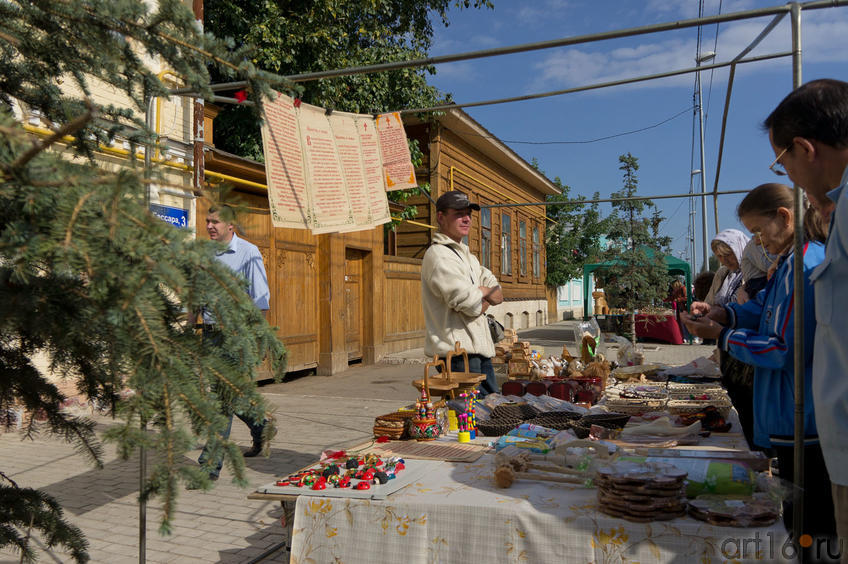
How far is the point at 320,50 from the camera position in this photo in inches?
472

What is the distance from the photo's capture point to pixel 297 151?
420 centimetres

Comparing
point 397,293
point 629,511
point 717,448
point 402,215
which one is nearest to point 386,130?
point 717,448

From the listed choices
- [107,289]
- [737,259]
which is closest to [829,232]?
[107,289]

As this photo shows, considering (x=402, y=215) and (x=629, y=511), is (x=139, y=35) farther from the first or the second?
(x=402, y=215)

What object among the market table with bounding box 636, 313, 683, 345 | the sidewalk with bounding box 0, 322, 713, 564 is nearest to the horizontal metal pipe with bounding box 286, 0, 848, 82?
the sidewalk with bounding box 0, 322, 713, 564

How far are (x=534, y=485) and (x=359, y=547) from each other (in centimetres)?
68

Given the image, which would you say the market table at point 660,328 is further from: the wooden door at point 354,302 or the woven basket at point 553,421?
the woven basket at point 553,421

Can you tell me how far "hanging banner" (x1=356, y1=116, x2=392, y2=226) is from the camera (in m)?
4.66

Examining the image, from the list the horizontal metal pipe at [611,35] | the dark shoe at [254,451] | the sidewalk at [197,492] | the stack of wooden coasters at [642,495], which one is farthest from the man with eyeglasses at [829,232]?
the dark shoe at [254,451]

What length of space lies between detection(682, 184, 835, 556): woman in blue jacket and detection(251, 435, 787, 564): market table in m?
0.34

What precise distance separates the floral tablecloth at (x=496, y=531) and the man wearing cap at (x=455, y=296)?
171 centimetres

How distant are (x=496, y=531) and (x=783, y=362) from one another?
123cm

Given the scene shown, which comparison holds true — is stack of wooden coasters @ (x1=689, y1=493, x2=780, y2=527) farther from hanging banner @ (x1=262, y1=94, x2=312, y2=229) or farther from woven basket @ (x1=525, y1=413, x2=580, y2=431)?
hanging banner @ (x1=262, y1=94, x2=312, y2=229)

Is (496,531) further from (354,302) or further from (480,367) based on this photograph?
(354,302)
